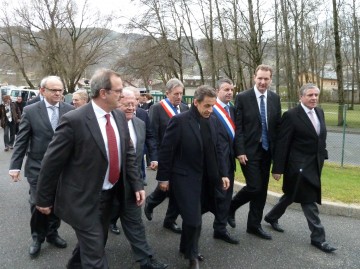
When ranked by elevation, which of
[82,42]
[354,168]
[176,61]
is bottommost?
[354,168]

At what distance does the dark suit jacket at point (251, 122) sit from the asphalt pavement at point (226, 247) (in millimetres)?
1132

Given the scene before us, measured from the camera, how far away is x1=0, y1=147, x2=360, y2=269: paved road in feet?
12.7

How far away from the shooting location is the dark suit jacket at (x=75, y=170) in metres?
2.72

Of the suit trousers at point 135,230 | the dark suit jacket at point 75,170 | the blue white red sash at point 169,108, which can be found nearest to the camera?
the dark suit jacket at point 75,170

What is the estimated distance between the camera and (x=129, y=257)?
4.01 metres

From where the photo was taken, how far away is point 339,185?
6.88 meters

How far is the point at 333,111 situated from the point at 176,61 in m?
20.0

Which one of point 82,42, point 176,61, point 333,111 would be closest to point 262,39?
point 176,61

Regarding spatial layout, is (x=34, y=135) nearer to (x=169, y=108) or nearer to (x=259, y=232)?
(x=169, y=108)

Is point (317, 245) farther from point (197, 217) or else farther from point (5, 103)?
point (5, 103)

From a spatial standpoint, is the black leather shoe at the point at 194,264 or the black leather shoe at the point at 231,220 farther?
the black leather shoe at the point at 231,220

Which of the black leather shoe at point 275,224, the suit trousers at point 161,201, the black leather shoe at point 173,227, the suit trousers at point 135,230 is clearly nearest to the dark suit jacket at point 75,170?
the suit trousers at point 135,230

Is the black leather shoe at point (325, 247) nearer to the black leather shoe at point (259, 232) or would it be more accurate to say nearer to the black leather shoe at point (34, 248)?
the black leather shoe at point (259, 232)

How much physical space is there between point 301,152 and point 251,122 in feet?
2.32
